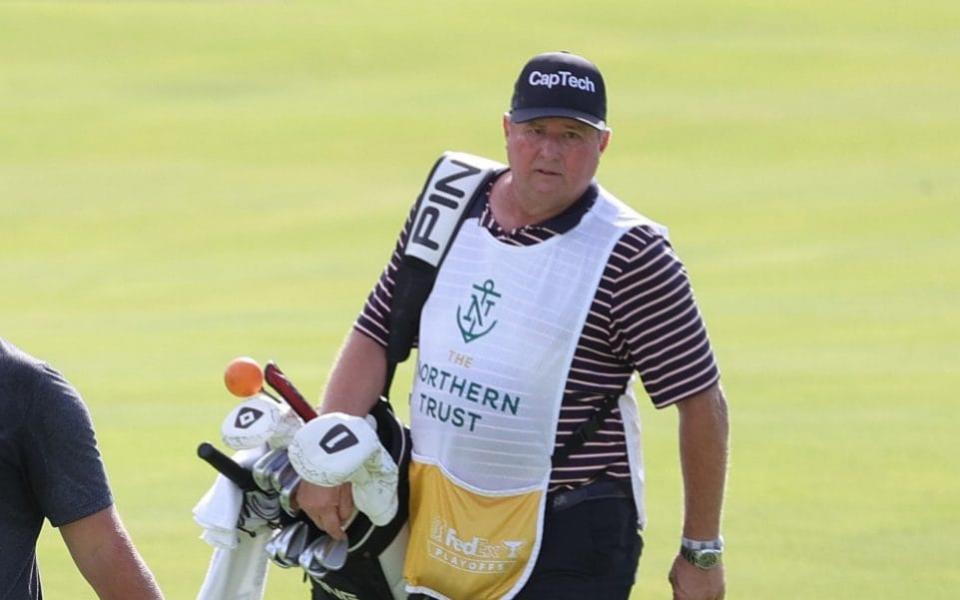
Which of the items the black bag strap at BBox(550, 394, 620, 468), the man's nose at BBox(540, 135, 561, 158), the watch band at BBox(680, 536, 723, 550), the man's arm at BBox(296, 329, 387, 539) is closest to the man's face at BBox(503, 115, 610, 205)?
the man's nose at BBox(540, 135, 561, 158)

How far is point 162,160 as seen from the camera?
27.1 meters

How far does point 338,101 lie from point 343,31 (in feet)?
16.4

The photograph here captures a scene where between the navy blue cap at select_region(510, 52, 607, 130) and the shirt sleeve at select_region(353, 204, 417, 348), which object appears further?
the shirt sleeve at select_region(353, 204, 417, 348)

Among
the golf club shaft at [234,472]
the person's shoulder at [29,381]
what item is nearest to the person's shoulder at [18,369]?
the person's shoulder at [29,381]

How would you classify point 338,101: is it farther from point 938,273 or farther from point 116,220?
point 938,273

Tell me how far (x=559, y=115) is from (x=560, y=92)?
72 millimetres

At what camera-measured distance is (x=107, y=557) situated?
4.34m

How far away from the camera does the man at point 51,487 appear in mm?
4148

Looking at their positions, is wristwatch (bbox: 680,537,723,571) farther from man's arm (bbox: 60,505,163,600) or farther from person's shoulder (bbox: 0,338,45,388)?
person's shoulder (bbox: 0,338,45,388)

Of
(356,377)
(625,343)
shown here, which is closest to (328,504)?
(356,377)

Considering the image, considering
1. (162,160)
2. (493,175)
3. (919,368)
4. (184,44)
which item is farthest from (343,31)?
(493,175)

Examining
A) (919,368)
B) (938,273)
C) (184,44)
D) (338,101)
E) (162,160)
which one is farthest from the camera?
(184,44)

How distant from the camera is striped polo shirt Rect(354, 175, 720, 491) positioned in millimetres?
5215

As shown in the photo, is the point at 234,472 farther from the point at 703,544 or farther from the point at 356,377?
the point at 703,544
